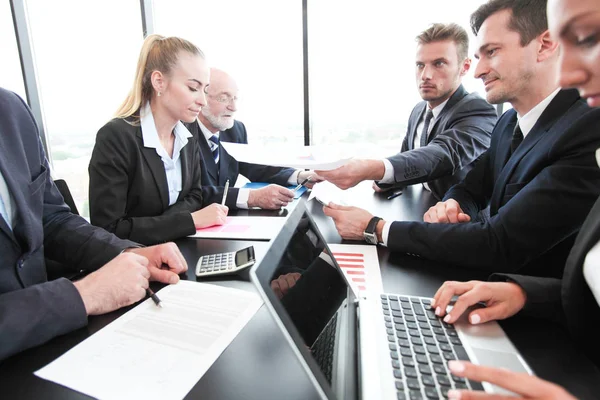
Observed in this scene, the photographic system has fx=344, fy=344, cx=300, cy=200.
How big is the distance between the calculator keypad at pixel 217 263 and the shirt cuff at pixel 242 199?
727 millimetres

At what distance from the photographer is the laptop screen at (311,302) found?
0.43m

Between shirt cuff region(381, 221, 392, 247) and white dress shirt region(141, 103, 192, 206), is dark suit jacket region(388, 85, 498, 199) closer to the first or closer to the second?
shirt cuff region(381, 221, 392, 247)

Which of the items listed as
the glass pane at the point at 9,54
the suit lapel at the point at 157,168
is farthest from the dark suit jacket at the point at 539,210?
the glass pane at the point at 9,54

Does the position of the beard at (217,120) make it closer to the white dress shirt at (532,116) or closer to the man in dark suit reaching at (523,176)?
the man in dark suit reaching at (523,176)

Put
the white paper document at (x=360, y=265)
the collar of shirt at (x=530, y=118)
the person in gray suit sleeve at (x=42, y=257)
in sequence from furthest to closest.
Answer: the collar of shirt at (x=530, y=118) < the white paper document at (x=360, y=265) < the person in gray suit sleeve at (x=42, y=257)

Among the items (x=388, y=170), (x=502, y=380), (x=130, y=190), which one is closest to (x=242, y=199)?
(x=130, y=190)

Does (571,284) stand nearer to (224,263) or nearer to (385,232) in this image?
(385,232)

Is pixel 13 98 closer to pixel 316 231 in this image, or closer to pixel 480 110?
pixel 316 231

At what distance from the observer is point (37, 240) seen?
997mm

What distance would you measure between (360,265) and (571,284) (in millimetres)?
489

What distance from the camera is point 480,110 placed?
6.79 feet

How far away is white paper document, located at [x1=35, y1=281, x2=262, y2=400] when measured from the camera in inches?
22.0

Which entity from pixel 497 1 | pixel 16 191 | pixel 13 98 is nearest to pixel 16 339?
pixel 16 191

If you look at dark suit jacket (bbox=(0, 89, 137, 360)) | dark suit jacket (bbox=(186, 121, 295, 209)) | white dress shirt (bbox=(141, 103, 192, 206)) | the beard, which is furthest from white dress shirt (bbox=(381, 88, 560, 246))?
the beard
